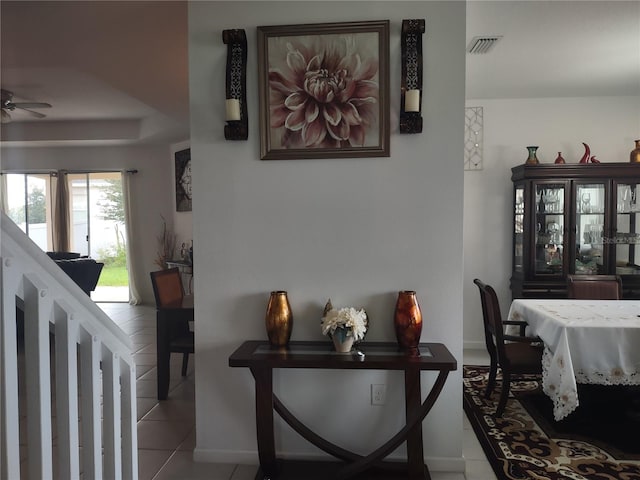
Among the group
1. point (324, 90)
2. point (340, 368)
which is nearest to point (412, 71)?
point (324, 90)

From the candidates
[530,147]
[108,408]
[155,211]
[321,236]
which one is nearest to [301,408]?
[321,236]

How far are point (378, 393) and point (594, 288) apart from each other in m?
2.50

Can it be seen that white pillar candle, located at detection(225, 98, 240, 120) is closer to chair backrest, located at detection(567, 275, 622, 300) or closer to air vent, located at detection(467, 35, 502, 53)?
air vent, located at detection(467, 35, 502, 53)

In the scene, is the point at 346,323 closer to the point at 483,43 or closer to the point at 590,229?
the point at 483,43

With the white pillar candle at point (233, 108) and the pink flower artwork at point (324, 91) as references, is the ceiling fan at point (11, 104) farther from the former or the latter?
the pink flower artwork at point (324, 91)

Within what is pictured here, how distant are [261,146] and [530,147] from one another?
315 cm

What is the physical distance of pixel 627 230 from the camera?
4668mm

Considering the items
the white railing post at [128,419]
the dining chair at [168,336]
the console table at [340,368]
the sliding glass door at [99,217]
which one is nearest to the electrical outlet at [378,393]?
the console table at [340,368]

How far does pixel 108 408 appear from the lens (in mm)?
1404

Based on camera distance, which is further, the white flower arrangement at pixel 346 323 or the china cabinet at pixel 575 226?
the china cabinet at pixel 575 226

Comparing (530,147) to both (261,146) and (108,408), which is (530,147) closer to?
(261,146)

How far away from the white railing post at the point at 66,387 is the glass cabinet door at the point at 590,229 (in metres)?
4.60

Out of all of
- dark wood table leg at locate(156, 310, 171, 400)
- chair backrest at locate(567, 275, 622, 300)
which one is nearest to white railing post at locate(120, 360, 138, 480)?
dark wood table leg at locate(156, 310, 171, 400)

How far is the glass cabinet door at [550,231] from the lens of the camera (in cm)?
461
